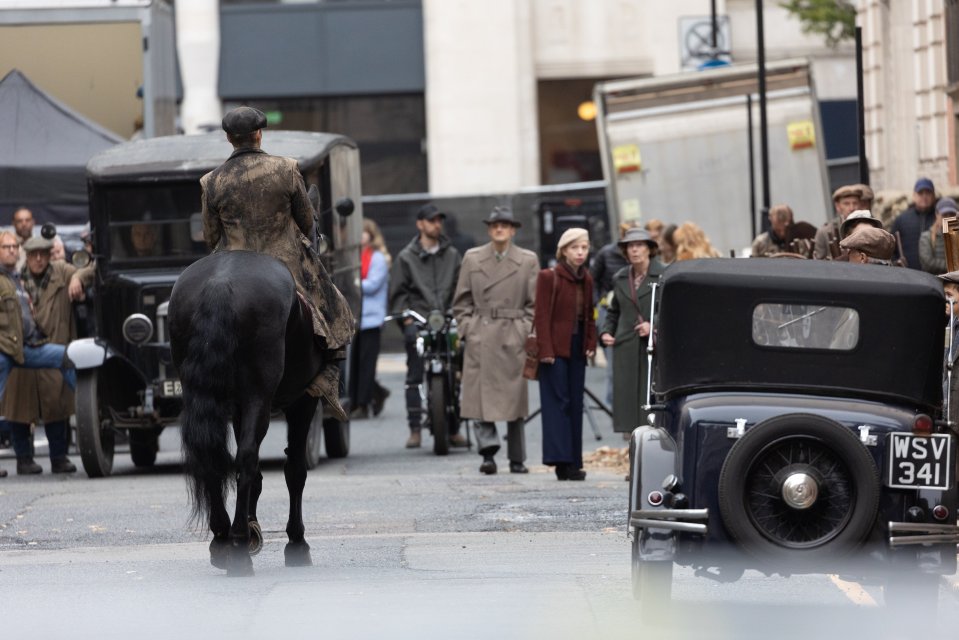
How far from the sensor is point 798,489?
8.03 m

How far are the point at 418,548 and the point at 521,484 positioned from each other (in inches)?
154

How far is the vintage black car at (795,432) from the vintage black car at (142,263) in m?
7.67

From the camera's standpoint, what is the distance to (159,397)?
16016mm

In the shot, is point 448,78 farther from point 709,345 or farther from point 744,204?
point 709,345

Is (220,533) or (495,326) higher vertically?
(495,326)

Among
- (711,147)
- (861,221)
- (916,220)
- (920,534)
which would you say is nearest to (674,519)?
(920,534)

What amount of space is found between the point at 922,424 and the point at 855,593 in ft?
4.79

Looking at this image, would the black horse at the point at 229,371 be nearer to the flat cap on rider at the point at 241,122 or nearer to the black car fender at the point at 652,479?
the flat cap on rider at the point at 241,122

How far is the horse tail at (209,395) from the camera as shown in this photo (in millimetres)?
9820

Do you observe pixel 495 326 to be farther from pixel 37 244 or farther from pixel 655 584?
pixel 655 584

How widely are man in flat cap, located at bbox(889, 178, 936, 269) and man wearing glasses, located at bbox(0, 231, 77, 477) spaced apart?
7.45 m

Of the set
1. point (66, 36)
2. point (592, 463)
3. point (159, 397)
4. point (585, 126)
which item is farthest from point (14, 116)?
point (585, 126)

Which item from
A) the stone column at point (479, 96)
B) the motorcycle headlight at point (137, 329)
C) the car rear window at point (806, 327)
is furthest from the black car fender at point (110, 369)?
the stone column at point (479, 96)

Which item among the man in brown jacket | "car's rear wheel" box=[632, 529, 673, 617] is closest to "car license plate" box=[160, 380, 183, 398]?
the man in brown jacket
